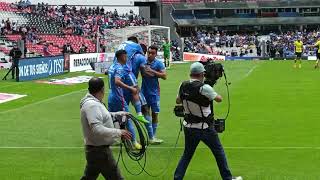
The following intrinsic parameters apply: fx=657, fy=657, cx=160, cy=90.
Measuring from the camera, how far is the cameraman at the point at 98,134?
25.1 ft

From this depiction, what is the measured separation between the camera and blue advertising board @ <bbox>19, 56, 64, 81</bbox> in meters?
31.8

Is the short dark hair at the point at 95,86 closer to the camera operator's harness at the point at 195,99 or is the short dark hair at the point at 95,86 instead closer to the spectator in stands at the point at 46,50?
the camera operator's harness at the point at 195,99

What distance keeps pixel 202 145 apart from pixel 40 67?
21.7 metres

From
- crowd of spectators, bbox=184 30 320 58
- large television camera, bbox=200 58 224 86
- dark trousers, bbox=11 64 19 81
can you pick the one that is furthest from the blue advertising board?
crowd of spectators, bbox=184 30 320 58

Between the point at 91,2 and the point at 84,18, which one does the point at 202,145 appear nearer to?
the point at 84,18

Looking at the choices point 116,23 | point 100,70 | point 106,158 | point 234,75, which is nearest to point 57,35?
point 116,23

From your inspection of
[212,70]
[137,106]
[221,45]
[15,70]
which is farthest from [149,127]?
[221,45]

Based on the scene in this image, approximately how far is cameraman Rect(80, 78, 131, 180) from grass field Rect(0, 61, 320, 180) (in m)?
2.76

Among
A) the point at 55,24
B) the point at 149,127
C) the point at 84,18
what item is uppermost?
the point at 84,18

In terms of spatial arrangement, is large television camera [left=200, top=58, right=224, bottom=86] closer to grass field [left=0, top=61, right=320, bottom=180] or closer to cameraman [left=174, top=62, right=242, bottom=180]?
cameraman [left=174, top=62, right=242, bottom=180]

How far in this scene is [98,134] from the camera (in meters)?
7.62

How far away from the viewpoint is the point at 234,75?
3522cm

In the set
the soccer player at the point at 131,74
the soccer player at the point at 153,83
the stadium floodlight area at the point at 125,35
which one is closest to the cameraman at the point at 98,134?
the soccer player at the point at 131,74

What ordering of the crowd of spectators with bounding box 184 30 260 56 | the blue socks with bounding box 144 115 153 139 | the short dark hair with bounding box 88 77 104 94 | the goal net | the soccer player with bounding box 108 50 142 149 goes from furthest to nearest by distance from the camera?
1. the crowd of spectators with bounding box 184 30 260 56
2. the goal net
3. the blue socks with bounding box 144 115 153 139
4. the soccer player with bounding box 108 50 142 149
5. the short dark hair with bounding box 88 77 104 94
